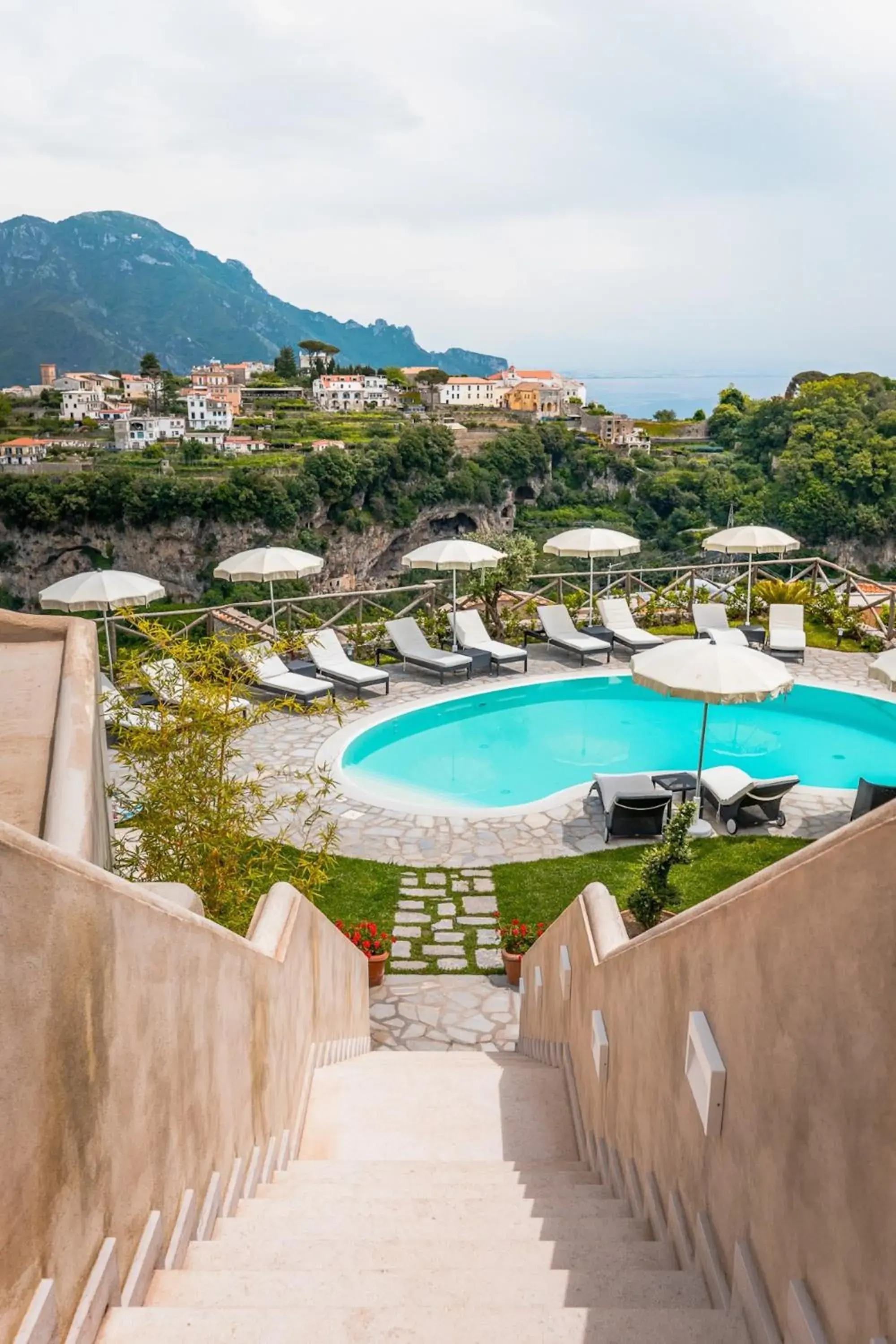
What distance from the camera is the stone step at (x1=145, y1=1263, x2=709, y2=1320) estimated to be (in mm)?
1724

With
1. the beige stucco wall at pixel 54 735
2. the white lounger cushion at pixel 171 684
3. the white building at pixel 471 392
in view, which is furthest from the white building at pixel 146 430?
the beige stucco wall at pixel 54 735

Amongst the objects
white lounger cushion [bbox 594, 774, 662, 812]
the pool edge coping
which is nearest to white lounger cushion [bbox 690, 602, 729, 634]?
the pool edge coping

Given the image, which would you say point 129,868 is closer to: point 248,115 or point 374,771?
point 374,771

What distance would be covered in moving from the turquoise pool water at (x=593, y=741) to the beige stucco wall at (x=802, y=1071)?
712 cm

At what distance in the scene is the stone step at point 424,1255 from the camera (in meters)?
1.91

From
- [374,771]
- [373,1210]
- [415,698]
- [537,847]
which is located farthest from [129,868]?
[415,698]

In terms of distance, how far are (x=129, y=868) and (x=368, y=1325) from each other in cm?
333

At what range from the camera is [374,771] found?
32.4 ft

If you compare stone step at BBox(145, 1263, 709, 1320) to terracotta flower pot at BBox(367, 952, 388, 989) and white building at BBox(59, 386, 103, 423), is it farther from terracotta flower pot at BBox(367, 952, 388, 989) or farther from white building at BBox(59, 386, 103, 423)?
white building at BBox(59, 386, 103, 423)

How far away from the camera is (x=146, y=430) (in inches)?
3246

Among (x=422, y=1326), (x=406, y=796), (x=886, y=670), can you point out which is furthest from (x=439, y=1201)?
(x=886, y=670)

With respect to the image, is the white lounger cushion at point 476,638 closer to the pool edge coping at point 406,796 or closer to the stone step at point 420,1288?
the pool edge coping at point 406,796

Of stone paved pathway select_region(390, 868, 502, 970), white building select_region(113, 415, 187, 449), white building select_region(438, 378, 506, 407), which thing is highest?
white building select_region(438, 378, 506, 407)

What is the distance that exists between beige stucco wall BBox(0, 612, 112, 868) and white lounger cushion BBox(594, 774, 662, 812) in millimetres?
5362
